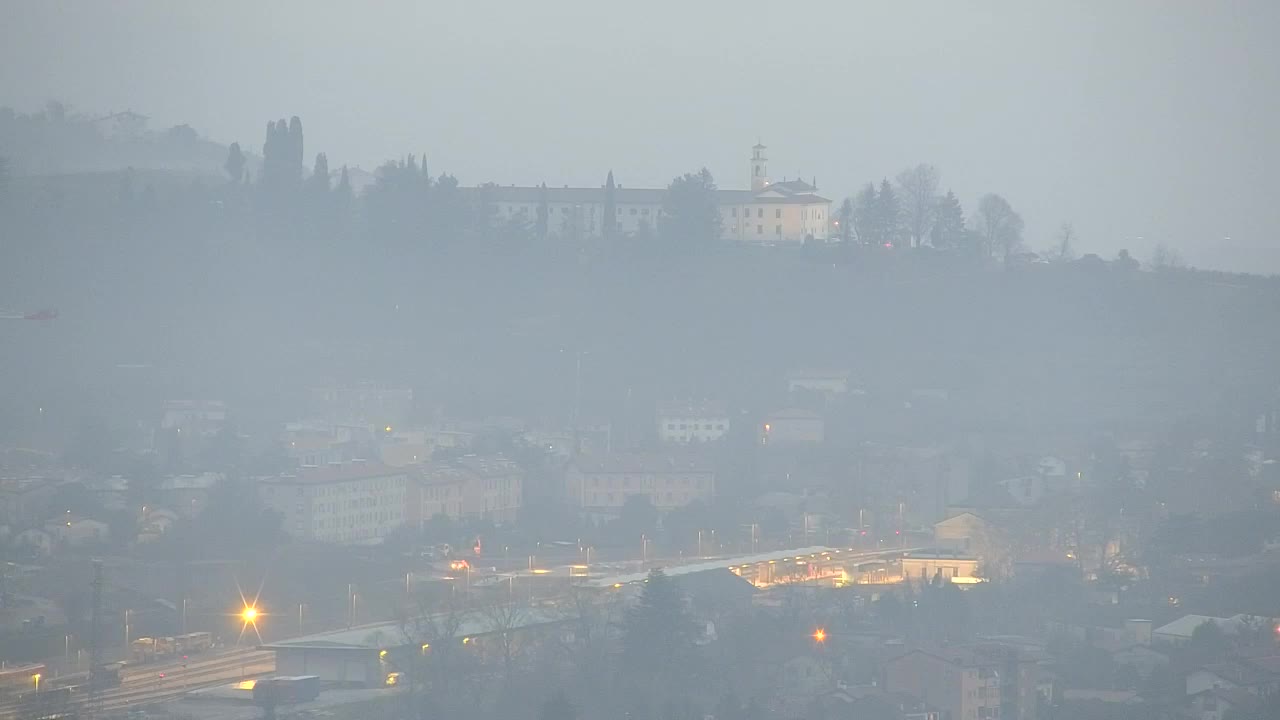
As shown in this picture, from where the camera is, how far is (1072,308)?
35.1 metres

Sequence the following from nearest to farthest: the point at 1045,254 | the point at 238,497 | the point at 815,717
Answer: the point at 815,717 → the point at 238,497 → the point at 1045,254

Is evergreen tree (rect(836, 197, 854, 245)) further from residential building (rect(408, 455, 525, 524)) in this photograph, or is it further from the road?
the road

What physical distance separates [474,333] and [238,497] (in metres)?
10.9

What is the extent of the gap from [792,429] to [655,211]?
30.8ft

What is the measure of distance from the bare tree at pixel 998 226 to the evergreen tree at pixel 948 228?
128 centimetres

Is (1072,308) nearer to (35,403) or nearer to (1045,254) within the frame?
(1045,254)

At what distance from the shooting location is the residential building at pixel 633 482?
2614 centimetres

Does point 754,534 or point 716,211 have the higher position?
point 716,211

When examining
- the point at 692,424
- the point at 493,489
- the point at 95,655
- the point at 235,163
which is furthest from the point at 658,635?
the point at 235,163

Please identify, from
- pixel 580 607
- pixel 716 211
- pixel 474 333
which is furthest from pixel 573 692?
pixel 716 211

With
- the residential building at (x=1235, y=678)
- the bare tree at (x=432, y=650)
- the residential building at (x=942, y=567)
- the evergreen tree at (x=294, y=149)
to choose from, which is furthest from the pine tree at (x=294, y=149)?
the residential building at (x=1235, y=678)

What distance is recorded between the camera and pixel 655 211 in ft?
123

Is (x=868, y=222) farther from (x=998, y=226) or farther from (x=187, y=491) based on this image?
(x=187, y=491)

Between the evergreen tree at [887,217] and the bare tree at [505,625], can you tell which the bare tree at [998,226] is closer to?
the evergreen tree at [887,217]
